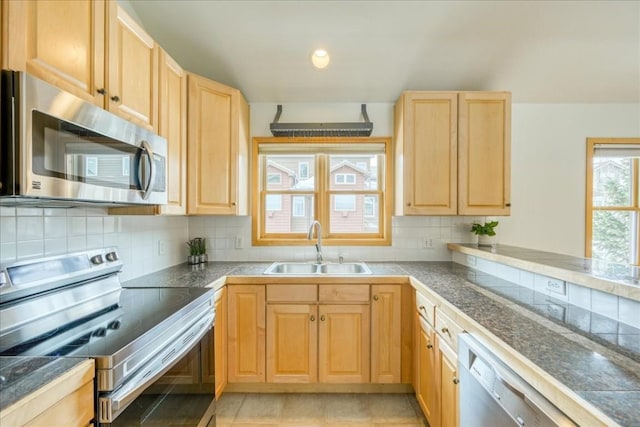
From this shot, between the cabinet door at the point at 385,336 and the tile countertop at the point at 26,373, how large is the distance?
1.72 meters

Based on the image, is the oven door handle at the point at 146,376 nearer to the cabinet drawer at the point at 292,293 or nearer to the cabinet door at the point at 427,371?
the cabinet drawer at the point at 292,293

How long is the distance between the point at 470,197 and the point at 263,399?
224 centimetres

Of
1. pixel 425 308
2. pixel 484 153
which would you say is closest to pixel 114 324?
pixel 425 308

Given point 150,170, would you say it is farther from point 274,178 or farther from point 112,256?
point 274,178

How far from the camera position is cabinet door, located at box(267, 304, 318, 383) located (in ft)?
6.98

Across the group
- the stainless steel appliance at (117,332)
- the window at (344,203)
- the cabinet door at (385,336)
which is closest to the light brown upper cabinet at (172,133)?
the stainless steel appliance at (117,332)

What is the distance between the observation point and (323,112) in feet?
9.09

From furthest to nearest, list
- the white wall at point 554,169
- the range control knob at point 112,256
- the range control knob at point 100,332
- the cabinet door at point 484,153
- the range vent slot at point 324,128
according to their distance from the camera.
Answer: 1. the white wall at point 554,169
2. the range vent slot at point 324,128
3. the cabinet door at point 484,153
4. the range control knob at point 112,256
5. the range control knob at point 100,332

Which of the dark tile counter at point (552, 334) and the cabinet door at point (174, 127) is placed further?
the cabinet door at point (174, 127)

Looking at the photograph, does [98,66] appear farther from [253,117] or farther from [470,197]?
[470,197]

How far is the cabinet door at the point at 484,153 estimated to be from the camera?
2.38m

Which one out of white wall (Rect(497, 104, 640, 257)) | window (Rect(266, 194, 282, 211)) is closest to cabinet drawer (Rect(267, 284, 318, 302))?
window (Rect(266, 194, 282, 211))

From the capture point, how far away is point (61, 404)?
0.73 metres

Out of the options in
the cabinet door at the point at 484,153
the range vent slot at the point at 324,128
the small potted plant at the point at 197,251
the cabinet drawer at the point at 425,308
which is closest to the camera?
the cabinet drawer at the point at 425,308
